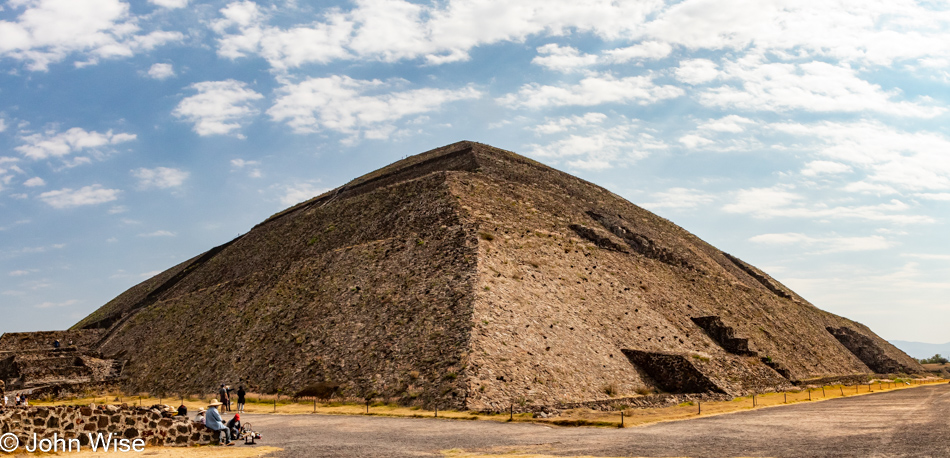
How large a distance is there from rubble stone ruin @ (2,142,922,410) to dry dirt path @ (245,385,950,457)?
14.7 ft

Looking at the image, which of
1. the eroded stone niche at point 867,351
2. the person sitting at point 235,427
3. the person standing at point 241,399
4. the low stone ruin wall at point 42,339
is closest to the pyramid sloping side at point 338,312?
the person standing at point 241,399

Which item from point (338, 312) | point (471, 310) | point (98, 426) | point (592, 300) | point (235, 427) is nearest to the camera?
point (98, 426)

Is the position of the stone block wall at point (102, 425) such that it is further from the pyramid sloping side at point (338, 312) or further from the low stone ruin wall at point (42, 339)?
the low stone ruin wall at point (42, 339)

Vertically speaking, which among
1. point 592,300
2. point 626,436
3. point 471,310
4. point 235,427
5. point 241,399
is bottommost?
point 626,436

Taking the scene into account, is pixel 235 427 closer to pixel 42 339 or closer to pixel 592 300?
pixel 592 300

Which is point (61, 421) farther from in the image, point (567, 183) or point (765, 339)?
point (567, 183)

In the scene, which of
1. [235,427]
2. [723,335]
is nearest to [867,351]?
[723,335]

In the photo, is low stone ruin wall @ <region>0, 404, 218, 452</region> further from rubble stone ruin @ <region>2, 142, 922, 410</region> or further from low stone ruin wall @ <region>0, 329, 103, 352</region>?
low stone ruin wall @ <region>0, 329, 103, 352</region>

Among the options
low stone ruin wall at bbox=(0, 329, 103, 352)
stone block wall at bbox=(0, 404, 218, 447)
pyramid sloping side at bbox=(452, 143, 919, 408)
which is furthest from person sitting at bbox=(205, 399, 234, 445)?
low stone ruin wall at bbox=(0, 329, 103, 352)

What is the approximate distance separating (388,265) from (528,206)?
1312 centimetres

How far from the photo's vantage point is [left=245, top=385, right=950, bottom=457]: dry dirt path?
15.8 m

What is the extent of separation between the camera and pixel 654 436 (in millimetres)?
18844

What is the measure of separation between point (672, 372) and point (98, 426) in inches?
993

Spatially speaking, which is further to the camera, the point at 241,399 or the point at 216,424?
the point at 241,399
